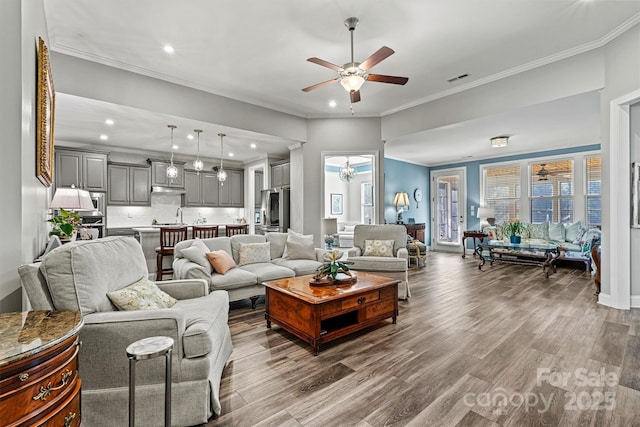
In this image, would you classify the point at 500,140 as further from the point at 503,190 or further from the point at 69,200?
the point at 69,200

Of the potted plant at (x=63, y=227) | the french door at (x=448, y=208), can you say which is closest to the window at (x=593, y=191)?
the french door at (x=448, y=208)

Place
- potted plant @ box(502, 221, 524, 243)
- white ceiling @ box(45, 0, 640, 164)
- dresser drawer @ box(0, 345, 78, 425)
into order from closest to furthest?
dresser drawer @ box(0, 345, 78, 425) → white ceiling @ box(45, 0, 640, 164) → potted plant @ box(502, 221, 524, 243)

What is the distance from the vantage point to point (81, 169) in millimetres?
6004

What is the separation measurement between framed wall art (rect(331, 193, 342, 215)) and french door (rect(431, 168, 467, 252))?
2960 mm

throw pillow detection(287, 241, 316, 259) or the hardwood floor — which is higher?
throw pillow detection(287, 241, 316, 259)

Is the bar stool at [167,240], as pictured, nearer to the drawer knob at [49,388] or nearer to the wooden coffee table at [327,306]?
the wooden coffee table at [327,306]

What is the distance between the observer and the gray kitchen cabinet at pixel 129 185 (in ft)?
21.3

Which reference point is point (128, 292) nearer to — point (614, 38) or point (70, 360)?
point (70, 360)

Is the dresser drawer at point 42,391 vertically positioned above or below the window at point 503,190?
below

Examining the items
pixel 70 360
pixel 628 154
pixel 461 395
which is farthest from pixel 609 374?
pixel 70 360

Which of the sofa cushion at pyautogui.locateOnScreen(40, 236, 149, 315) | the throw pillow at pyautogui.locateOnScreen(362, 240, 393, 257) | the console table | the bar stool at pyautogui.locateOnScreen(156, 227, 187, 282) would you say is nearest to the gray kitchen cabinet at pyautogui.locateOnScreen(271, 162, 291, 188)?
the bar stool at pyautogui.locateOnScreen(156, 227, 187, 282)

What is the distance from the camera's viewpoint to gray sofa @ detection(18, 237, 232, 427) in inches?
62.8

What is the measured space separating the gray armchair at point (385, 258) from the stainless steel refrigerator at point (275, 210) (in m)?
1.97

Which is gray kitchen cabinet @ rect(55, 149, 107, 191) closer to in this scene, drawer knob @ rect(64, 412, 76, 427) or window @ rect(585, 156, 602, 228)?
drawer knob @ rect(64, 412, 76, 427)
